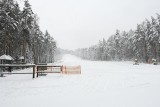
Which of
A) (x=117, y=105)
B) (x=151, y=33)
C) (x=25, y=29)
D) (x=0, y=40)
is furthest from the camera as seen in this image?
(x=151, y=33)

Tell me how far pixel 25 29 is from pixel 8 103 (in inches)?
1498

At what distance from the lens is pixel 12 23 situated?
35.3 m

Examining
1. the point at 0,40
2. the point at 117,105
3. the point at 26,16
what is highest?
the point at 26,16

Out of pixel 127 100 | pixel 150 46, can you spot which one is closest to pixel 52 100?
pixel 127 100

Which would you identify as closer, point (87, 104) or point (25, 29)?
point (87, 104)

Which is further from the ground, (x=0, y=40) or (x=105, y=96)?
(x=0, y=40)

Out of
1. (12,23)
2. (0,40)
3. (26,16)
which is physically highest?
(26,16)

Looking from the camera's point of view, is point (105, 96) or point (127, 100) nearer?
point (127, 100)

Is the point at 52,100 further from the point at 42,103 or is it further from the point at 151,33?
the point at 151,33

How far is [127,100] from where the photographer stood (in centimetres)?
836

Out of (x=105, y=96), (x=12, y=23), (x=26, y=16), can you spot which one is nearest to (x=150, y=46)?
(x=26, y=16)

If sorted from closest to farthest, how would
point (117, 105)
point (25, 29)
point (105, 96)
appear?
point (117, 105)
point (105, 96)
point (25, 29)

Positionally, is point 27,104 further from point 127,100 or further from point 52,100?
point 127,100

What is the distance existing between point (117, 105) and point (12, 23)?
1249 inches
